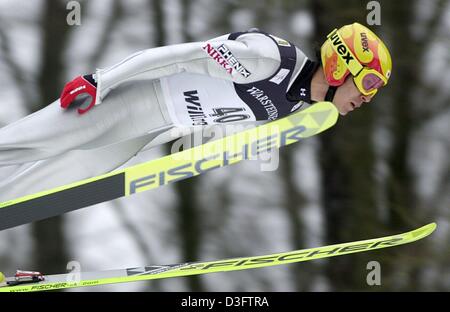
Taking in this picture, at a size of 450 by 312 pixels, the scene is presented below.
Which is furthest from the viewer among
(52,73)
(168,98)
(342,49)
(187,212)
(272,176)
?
(52,73)

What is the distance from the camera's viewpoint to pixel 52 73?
10.0 meters

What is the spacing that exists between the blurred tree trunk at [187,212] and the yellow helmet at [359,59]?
522 centimetres

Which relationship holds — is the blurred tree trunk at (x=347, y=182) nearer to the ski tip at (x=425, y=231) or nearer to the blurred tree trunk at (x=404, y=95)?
the blurred tree trunk at (x=404, y=95)

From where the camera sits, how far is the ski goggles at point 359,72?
15.1ft

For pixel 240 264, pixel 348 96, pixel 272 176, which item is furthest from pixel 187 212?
pixel 348 96

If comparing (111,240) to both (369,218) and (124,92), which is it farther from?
(124,92)

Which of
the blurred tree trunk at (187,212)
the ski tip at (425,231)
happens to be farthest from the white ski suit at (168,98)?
the blurred tree trunk at (187,212)

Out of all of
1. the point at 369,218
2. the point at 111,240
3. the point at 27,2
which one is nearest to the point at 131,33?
the point at 27,2

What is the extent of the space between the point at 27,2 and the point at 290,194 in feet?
13.1

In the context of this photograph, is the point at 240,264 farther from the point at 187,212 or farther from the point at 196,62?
A: the point at 187,212

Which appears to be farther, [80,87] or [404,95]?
[404,95]

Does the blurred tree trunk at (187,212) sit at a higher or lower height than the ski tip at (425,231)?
higher

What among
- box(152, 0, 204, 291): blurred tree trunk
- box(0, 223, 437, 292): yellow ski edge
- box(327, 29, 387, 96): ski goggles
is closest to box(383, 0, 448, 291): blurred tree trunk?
box(0, 223, 437, 292): yellow ski edge

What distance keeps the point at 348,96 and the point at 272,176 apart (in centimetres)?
504
